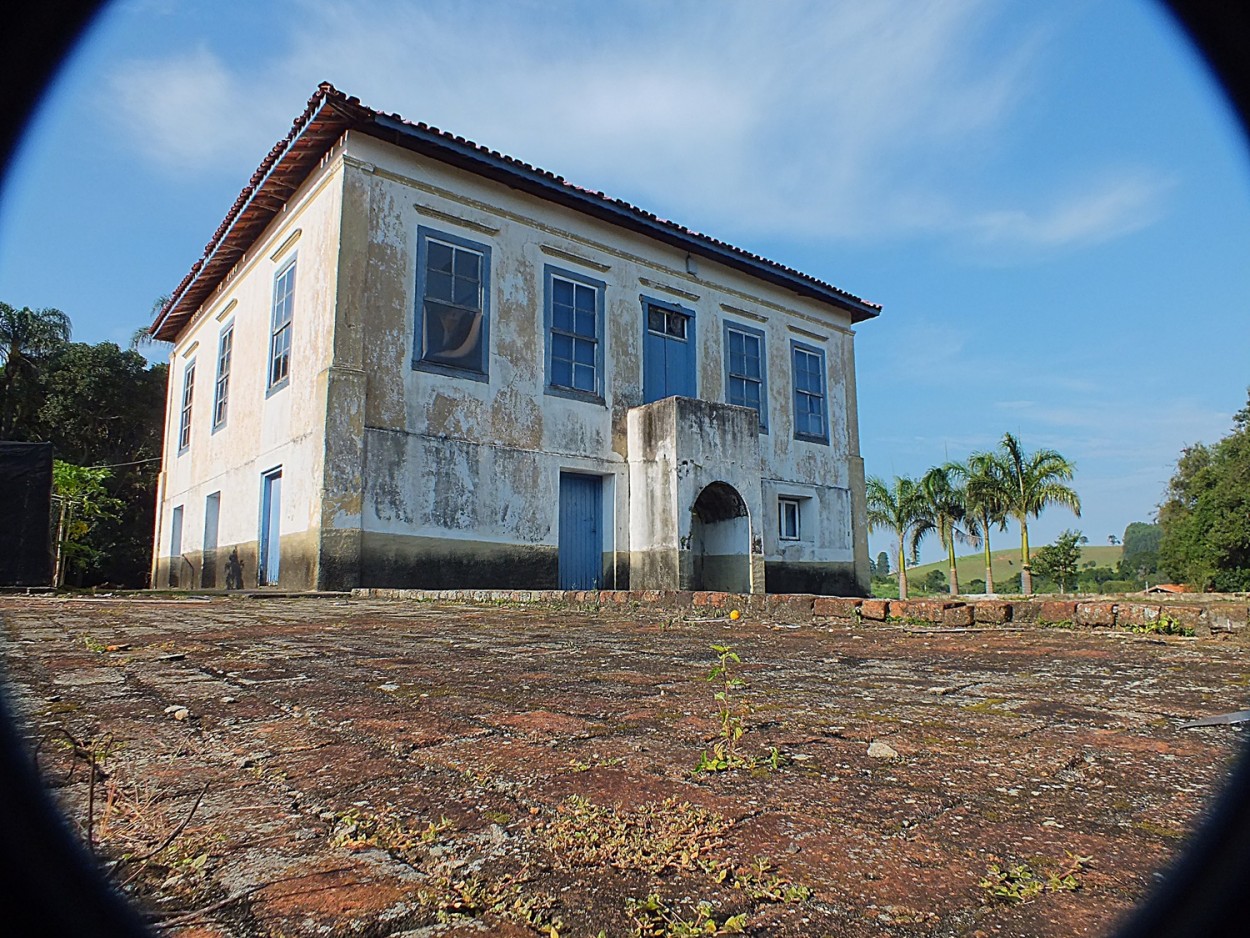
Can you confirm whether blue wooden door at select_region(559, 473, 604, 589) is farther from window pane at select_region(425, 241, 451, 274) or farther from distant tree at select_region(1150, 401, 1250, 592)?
distant tree at select_region(1150, 401, 1250, 592)

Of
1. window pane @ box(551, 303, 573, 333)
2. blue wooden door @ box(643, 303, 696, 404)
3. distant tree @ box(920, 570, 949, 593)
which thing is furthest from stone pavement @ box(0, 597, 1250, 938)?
distant tree @ box(920, 570, 949, 593)

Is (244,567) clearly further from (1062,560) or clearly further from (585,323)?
(1062,560)

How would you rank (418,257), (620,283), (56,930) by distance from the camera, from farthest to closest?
(620,283), (418,257), (56,930)

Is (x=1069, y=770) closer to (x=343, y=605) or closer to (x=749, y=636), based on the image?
(x=749, y=636)

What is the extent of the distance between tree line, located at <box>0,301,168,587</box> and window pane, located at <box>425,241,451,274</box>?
14.8 meters

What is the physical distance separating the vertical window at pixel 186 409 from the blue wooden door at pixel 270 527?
5930 millimetres

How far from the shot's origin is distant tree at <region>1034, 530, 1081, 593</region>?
129 feet

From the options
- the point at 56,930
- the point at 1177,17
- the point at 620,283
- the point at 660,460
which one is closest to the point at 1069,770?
the point at 1177,17

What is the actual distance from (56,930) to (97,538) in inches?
946

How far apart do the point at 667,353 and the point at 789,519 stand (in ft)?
14.3

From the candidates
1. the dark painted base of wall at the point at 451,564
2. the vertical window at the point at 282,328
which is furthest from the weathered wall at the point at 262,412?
the dark painted base of wall at the point at 451,564

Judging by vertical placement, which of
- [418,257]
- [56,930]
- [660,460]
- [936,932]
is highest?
[418,257]

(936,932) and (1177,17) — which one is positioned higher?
(1177,17)

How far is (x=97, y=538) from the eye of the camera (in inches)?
811
